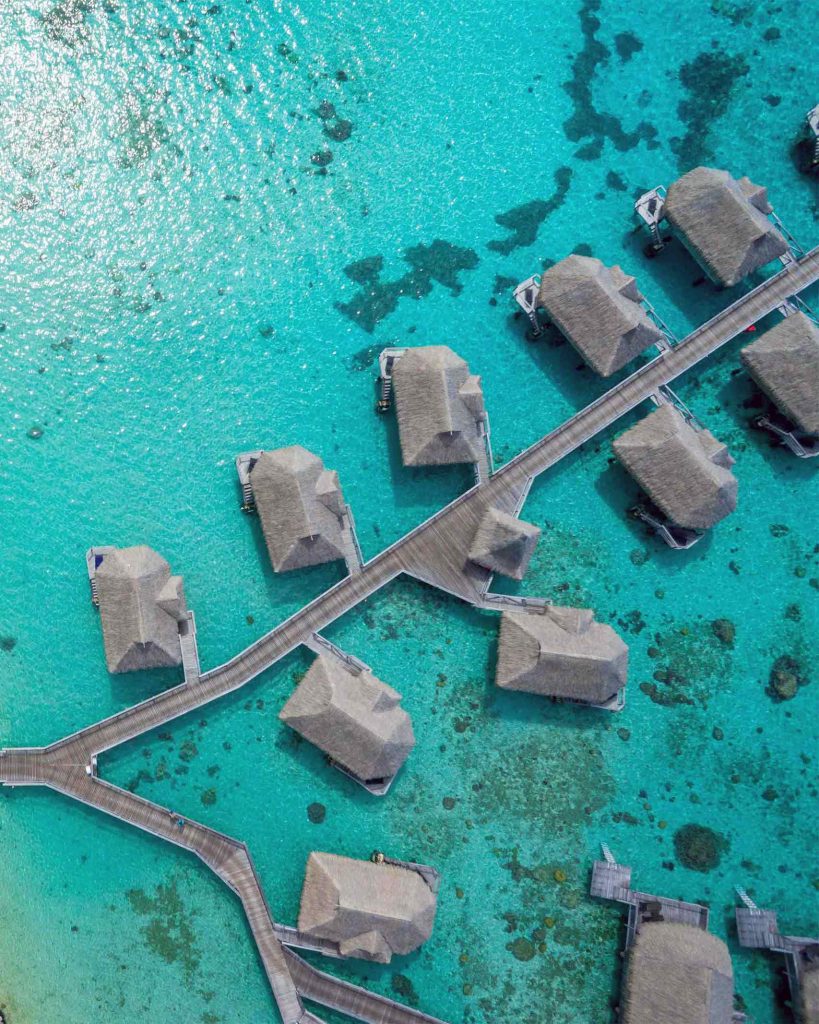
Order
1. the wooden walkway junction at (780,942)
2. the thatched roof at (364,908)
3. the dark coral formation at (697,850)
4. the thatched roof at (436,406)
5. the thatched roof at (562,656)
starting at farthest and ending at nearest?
the dark coral formation at (697,850), the wooden walkway junction at (780,942), the thatched roof at (436,406), the thatched roof at (562,656), the thatched roof at (364,908)

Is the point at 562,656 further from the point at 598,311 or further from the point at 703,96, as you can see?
the point at 703,96

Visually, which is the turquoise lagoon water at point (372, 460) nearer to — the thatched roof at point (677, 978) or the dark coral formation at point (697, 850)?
the dark coral formation at point (697, 850)

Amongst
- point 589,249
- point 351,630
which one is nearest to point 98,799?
point 351,630

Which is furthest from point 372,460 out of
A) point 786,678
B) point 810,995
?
point 810,995

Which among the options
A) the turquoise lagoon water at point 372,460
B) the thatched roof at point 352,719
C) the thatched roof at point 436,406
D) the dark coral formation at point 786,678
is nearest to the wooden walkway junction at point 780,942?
the turquoise lagoon water at point 372,460

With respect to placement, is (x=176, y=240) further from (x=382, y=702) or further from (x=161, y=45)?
(x=382, y=702)

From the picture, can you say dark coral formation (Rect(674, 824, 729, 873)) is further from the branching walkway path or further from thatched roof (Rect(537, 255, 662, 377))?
thatched roof (Rect(537, 255, 662, 377))
